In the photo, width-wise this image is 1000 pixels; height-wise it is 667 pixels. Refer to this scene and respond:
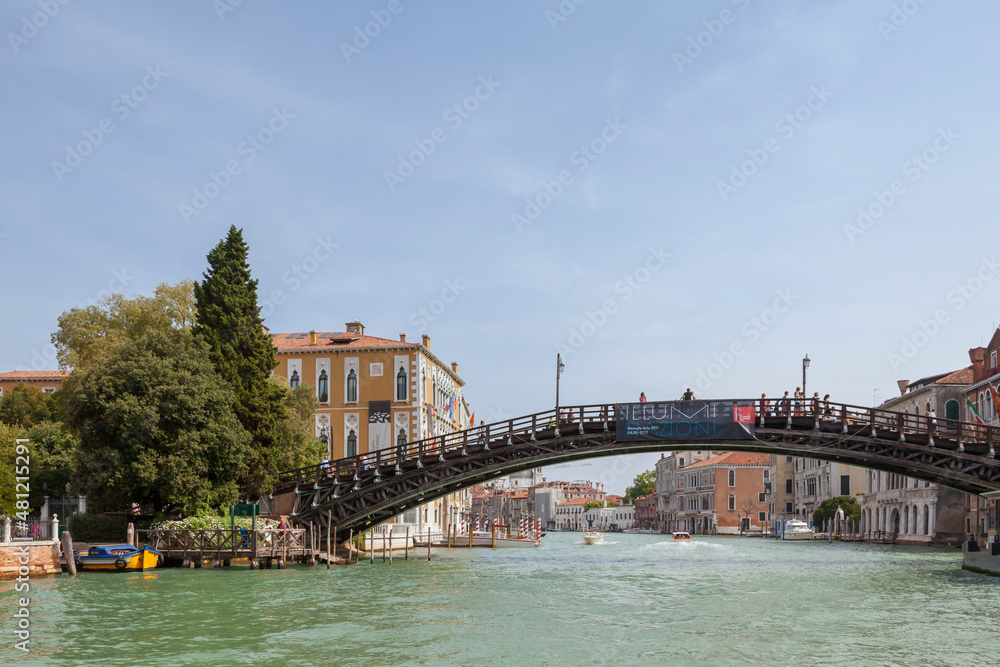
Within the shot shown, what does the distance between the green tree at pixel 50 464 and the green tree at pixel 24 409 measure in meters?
7.31

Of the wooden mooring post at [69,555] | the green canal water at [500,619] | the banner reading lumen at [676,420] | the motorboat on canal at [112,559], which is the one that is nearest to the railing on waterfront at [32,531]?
the motorboat on canal at [112,559]

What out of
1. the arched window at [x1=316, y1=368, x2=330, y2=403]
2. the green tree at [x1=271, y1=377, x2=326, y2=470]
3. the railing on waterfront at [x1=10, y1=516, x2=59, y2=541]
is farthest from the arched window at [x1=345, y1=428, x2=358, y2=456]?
the railing on waterfront at [x1=10, y1=516, x2=59, y2=541]

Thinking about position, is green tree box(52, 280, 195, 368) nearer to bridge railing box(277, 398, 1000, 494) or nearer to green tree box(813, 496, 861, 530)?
bridge railing box(277, 398, 1000, 494)

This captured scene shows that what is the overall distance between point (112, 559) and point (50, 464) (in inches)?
498

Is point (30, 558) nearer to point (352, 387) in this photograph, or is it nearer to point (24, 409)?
point (24, 409)

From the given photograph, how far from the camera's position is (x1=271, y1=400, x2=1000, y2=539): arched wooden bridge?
33.7 metres

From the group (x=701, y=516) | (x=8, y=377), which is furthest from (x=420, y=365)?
(x=701, y=516)

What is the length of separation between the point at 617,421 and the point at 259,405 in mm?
13013

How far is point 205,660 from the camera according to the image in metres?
14.2

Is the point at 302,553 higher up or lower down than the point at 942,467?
lower down

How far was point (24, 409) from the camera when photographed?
49.5m

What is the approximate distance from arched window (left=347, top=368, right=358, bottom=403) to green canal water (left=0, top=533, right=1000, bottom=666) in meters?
24.1

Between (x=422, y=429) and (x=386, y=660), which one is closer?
(x=386, y=660)

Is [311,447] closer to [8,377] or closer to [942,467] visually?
[942,467]
